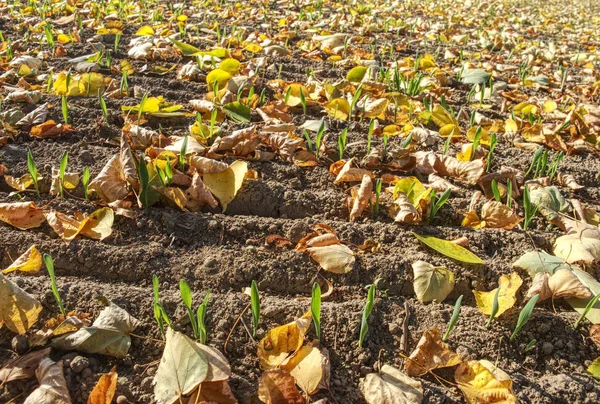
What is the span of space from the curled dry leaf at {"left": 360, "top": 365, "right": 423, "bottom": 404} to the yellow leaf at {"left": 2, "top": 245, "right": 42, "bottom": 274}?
3.55 ft

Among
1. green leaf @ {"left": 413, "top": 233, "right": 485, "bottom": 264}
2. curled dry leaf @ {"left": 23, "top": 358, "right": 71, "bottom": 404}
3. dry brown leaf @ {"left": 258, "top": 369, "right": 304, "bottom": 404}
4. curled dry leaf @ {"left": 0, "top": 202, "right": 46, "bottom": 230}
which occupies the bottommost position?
green leaf @ {"left": 413, "top": 233, "right": 485, "bottom": 264}

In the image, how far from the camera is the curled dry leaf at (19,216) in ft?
5.87

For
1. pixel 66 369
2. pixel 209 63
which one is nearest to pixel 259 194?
pixel 66 369

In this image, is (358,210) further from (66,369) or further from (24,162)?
(24,162)

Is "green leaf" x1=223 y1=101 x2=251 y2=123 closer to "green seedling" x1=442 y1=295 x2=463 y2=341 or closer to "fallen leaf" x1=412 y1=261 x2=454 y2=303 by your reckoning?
"fallen leaf" x1=412 y1=261 x2=454 y2=303

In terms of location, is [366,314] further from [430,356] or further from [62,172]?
[62,172]

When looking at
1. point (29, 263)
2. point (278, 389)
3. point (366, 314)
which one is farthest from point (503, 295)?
point (29, 263)

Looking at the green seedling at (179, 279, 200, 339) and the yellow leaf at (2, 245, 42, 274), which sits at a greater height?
the green seedling at (179, 279, 200, 339)

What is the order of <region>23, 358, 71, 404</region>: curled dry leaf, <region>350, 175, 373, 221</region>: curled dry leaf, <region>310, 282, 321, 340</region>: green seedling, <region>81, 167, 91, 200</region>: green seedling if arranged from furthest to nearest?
<region>350, 175, 373, 221</region>: curled dry leaf < <region>81, 167, 91, 200</region>: green seedling < <region>310, 282, 321, 340</region>: green seedling < <region>23, 358, 71, 404</region>: curled dry leaf

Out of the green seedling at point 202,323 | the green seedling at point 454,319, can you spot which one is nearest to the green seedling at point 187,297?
the green seedling at point 202,323

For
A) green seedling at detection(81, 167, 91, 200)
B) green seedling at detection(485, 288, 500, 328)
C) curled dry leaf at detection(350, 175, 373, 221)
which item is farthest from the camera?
curled dry leaf at detection(350, 175, 373, 221)

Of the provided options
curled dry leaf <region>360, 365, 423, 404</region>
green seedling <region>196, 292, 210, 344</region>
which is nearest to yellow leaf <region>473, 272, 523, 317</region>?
curled dry leaf <region>360, 365, 423, 404</region>

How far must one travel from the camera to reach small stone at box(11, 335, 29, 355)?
4.42ft

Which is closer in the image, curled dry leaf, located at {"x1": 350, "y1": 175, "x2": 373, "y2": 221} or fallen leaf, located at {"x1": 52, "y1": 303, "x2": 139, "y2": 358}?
fallen leaf, located at {"x1": 52, "y1": 303, "x2": 139, "y2": 358}
